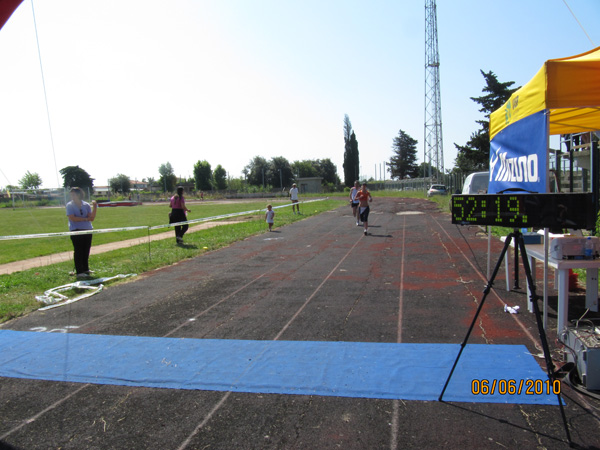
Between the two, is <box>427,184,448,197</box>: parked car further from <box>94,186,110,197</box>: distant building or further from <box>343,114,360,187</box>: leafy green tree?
<box>343,114,360,187</box>: leafy green tree

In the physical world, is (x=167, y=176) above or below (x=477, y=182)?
above

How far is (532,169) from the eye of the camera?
5207 mm

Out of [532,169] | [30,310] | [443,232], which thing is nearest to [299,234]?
[443,232]

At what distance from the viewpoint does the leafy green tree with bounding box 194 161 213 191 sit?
321 feet

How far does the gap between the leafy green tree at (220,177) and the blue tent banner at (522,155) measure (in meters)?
93.9

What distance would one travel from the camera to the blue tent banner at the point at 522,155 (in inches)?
193

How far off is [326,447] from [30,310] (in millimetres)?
5884

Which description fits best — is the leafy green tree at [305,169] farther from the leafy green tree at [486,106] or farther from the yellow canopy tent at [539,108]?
the yellow canopy tent at [539,108]

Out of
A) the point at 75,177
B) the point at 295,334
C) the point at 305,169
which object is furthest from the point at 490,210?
the point at 305,169

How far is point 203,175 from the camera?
98.2m

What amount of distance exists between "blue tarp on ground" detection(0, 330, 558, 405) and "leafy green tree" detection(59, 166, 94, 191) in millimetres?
28245
